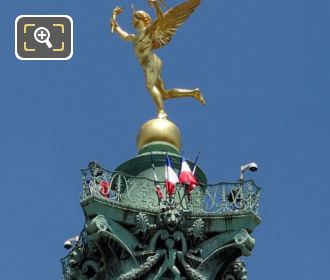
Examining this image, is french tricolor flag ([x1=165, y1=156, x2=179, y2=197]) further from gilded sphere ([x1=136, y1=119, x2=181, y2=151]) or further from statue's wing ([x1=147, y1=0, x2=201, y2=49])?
statue's wing ([x1=147, y1=0, x2=201, y2=49])

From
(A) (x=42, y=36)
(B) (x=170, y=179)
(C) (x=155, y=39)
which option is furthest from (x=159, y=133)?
(A) (x=42, y=36)

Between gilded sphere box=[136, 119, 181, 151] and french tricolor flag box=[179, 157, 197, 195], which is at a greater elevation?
gilded sphere box=[136, 119, 181, 151]

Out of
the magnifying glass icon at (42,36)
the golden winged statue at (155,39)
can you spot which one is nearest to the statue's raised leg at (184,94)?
the golden winged statue at (155,39)

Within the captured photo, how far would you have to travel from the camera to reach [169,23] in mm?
59500

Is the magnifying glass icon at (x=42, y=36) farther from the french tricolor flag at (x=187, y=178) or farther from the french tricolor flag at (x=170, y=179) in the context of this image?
the french tricolor flag at (x=187, y=178)

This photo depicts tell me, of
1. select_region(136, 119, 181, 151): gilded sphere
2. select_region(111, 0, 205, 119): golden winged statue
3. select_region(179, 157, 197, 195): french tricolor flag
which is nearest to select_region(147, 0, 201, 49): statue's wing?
select_region(111, 0, 205, 119): golden winged statue

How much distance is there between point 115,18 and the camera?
6009cm

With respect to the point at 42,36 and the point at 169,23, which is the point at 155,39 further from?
the point at 42,36

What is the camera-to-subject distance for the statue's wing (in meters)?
59.0

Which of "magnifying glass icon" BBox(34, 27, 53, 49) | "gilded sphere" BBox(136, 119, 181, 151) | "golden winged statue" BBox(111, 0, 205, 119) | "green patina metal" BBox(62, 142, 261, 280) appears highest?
"golden winged statue" BBox(111, 0, 205, 119)

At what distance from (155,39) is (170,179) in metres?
8.80

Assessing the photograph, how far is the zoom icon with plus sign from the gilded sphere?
28.6 feet

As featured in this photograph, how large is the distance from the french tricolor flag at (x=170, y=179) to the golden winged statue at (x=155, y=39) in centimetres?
532

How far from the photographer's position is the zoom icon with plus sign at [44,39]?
4691cm
